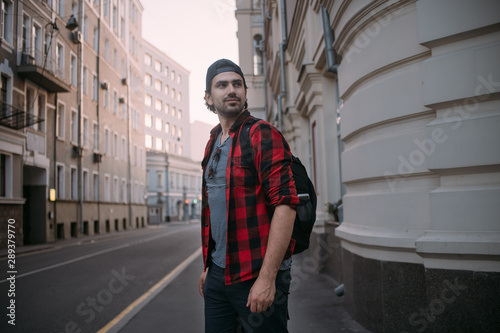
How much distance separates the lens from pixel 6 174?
18844 mm

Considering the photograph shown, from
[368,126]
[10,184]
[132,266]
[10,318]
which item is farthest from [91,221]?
[368,126]

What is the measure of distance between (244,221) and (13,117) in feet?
62.9

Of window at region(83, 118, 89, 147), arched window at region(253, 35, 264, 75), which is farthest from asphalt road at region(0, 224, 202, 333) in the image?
window at region(83, 118, 89, 147)

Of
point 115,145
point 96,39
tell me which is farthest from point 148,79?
point 96,39

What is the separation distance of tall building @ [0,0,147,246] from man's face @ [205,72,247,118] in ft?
58.2

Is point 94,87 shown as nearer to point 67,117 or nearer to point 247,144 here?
point 67,117

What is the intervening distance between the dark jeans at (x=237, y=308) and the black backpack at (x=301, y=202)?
0.20 metres

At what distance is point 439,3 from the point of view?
11.4 ft

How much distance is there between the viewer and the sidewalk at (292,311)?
496 cm

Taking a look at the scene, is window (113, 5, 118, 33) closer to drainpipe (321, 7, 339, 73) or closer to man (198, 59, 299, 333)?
drainpipe (321, 7, 339, 73)

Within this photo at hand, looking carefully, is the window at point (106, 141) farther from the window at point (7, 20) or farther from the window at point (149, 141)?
the window at point (149, 141)

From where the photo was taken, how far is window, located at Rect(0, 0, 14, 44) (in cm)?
1728

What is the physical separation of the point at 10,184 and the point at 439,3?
1935cm

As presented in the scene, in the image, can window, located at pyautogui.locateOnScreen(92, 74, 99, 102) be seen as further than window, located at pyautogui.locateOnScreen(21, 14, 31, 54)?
Yes
